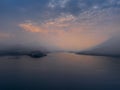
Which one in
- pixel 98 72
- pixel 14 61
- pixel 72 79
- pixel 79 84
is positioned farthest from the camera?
pixel 14 61

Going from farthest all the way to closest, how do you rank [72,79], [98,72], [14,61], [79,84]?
[14,61]
[98,72]
[72,79]
[79,84]

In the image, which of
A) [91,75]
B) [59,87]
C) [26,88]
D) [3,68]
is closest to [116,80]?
[91,75]

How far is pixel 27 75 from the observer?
3281 centimetres

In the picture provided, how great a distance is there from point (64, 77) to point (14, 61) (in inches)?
698

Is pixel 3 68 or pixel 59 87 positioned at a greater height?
pixel 3 68

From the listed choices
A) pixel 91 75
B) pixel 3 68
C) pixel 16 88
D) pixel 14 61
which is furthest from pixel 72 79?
pixel 14 61

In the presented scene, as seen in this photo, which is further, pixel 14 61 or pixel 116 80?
pixel 14 61

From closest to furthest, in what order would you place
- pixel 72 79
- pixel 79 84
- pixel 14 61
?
1. pixel 79 84
2. pixel 72 79
3. pixel 14 61

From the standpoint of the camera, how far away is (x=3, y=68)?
35562mm

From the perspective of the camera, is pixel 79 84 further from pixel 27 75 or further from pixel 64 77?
pixel 27 75

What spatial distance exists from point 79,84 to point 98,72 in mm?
8707

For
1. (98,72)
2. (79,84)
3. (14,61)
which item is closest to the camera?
(79,84)

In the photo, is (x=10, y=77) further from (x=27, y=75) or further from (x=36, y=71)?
(x=36, y=71)

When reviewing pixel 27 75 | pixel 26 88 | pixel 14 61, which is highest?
pixel 14 61
